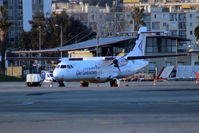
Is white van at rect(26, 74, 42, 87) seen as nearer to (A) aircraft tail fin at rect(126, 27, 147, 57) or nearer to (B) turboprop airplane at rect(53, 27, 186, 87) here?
(B) turboprop airplane at rect(53, 27, 186, 87)

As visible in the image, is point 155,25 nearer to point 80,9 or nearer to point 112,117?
point 80,9

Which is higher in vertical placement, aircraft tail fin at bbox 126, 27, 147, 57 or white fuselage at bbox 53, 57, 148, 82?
aircraft tail fin at bbox 126, 27, 147, 57

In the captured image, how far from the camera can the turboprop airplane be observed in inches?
1545

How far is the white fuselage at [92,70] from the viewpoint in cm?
3909

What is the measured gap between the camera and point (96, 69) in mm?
41188

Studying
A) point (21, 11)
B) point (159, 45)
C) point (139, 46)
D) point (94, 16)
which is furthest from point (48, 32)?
point (94, 16)

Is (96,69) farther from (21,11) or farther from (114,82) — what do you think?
(21,11)

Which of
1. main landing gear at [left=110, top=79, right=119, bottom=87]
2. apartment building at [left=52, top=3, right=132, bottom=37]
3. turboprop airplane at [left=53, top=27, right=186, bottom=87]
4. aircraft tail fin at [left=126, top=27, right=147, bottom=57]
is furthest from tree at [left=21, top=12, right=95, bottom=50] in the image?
main landing gear at [left=110, top=79, right=119, bottom=87]

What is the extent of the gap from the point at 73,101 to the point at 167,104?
4.17 metres

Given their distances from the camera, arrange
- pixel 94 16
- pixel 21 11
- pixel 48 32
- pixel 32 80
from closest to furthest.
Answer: pixel 32 80, pixel 48 32, pixel 21 11, pixel 94 16

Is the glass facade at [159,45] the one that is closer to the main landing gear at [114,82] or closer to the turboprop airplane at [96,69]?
the turboprop airplane at [96,69]

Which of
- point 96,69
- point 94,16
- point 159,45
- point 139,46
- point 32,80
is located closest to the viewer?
point 32,80

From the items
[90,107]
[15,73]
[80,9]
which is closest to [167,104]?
[90,107]

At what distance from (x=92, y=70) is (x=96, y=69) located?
476 mm
